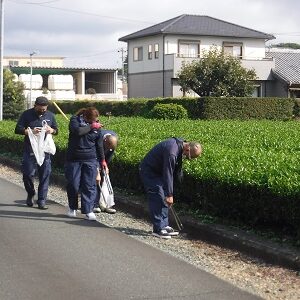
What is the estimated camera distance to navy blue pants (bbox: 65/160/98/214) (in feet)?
31.2

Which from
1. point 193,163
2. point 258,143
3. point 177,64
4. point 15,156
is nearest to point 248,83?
point 177,64

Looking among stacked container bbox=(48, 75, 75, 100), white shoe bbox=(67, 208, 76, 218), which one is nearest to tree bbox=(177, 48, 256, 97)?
stacked container bbox=(48, 75, 75, 100)

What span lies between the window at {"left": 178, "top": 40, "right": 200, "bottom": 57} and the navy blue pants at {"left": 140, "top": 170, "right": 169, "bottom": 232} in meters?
43.8

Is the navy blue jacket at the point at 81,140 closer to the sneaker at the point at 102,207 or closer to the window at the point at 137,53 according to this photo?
the sneaker at the point at 102,207

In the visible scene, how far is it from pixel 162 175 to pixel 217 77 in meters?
32.8

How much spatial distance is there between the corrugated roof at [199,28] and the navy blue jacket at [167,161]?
43.0m

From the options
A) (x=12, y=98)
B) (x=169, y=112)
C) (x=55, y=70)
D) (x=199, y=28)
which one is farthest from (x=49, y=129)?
(x=55, y=70)

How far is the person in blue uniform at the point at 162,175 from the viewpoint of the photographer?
8000 millimetres

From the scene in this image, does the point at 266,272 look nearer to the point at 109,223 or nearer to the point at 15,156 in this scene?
the point at 109,223

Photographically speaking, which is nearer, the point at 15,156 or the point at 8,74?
the point at 15,156

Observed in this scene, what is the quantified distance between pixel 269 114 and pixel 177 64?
43.3ft

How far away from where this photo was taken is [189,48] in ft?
170

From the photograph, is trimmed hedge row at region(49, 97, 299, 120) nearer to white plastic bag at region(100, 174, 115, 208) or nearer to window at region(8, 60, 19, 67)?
white plastic bag at region(100, 174, 115, 208)

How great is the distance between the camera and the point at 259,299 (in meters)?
5.76
